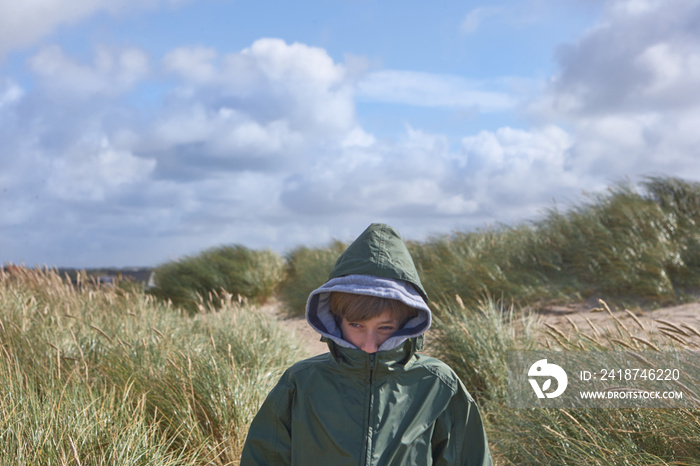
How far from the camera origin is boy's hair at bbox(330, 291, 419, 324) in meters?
2.28

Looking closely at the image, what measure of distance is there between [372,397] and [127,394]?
228 centimetres

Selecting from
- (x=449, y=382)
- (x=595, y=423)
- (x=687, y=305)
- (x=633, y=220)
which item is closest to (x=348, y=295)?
(x=449, y=382)

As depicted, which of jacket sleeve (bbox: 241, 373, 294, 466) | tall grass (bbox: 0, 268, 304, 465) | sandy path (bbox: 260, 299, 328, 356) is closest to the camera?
jacket sleeve (bbox: 241, 373, 294, 466)

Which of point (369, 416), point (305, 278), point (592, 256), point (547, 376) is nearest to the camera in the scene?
point (369, 416)

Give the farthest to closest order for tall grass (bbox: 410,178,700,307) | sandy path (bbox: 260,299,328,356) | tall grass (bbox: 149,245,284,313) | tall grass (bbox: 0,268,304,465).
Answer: tall grass (bbox: 149,245,284,313)
tall grass (bbox: 410,178,700,307)
sandy path (bbox: 260,299,328,356)
tall grass (bbox: 0,268,304,465)

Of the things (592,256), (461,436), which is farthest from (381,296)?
(592,256)

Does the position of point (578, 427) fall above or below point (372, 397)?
below

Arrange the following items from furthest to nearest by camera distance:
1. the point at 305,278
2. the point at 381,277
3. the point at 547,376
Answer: the point at 305,278 < the point at 547,376 < the point at 381,277

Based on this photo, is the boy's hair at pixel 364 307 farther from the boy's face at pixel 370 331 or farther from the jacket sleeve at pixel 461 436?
the jacket sleeve at pixel 461 436

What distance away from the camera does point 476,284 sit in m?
8.88

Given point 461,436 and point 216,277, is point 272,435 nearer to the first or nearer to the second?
point 461,436

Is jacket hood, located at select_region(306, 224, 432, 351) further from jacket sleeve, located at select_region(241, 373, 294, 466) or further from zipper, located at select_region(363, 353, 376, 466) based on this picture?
jacket sleeve, located at select_region(241, 373, 294, 466)

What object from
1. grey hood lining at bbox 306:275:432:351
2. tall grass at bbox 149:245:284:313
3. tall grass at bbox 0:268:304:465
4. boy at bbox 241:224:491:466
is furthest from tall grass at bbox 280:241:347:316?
boy at bbox 241:224:491:466

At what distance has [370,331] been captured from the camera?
2.28 meters
